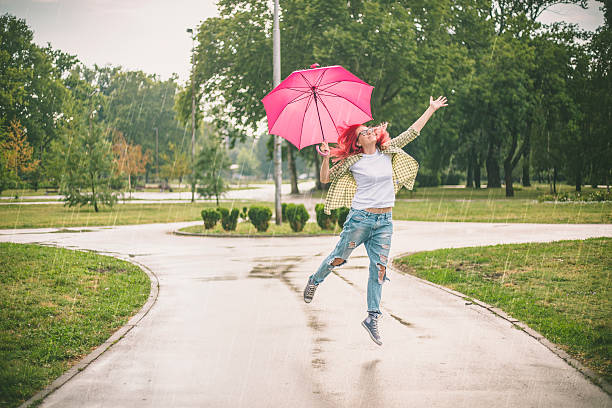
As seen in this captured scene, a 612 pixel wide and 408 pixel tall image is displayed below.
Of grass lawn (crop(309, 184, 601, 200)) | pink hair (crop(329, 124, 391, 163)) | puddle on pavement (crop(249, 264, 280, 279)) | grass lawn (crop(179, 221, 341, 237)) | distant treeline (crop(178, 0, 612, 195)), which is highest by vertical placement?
distant treeline (crop(178, 0, 612, 195))

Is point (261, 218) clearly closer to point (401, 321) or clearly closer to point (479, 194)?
point (401, 321)

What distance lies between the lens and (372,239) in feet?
18.6

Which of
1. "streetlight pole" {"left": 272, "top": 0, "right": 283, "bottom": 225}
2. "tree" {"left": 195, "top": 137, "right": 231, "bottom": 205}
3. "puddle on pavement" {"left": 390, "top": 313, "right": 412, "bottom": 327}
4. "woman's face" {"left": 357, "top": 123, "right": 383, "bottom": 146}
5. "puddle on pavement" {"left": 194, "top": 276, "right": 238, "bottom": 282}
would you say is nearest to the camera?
"woman's face" {"left": 357, "top": 123, "right": 383, "bottom": 146}

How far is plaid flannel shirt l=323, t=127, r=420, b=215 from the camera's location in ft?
19.0

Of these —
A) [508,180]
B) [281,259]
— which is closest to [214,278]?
[281,259]

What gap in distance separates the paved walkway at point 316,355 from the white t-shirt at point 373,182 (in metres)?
1.38

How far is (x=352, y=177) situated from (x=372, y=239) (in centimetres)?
65

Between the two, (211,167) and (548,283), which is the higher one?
(211,167)

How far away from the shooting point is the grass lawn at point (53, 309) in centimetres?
504

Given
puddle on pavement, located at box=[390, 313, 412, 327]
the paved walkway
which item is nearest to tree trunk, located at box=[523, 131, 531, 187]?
the paved walkway

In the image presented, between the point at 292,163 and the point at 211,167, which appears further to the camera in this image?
the point at 292,163

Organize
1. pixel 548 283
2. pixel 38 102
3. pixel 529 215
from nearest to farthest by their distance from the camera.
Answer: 1. pixel 548 283
2. pixel 529 215
3. pixel 38 102

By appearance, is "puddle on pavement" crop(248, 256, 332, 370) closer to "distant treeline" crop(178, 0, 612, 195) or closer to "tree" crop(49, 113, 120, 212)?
"distant treeline" crop(178, 0, 612, 195)

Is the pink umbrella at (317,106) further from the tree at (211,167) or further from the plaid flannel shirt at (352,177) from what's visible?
the tree at (211,167)
